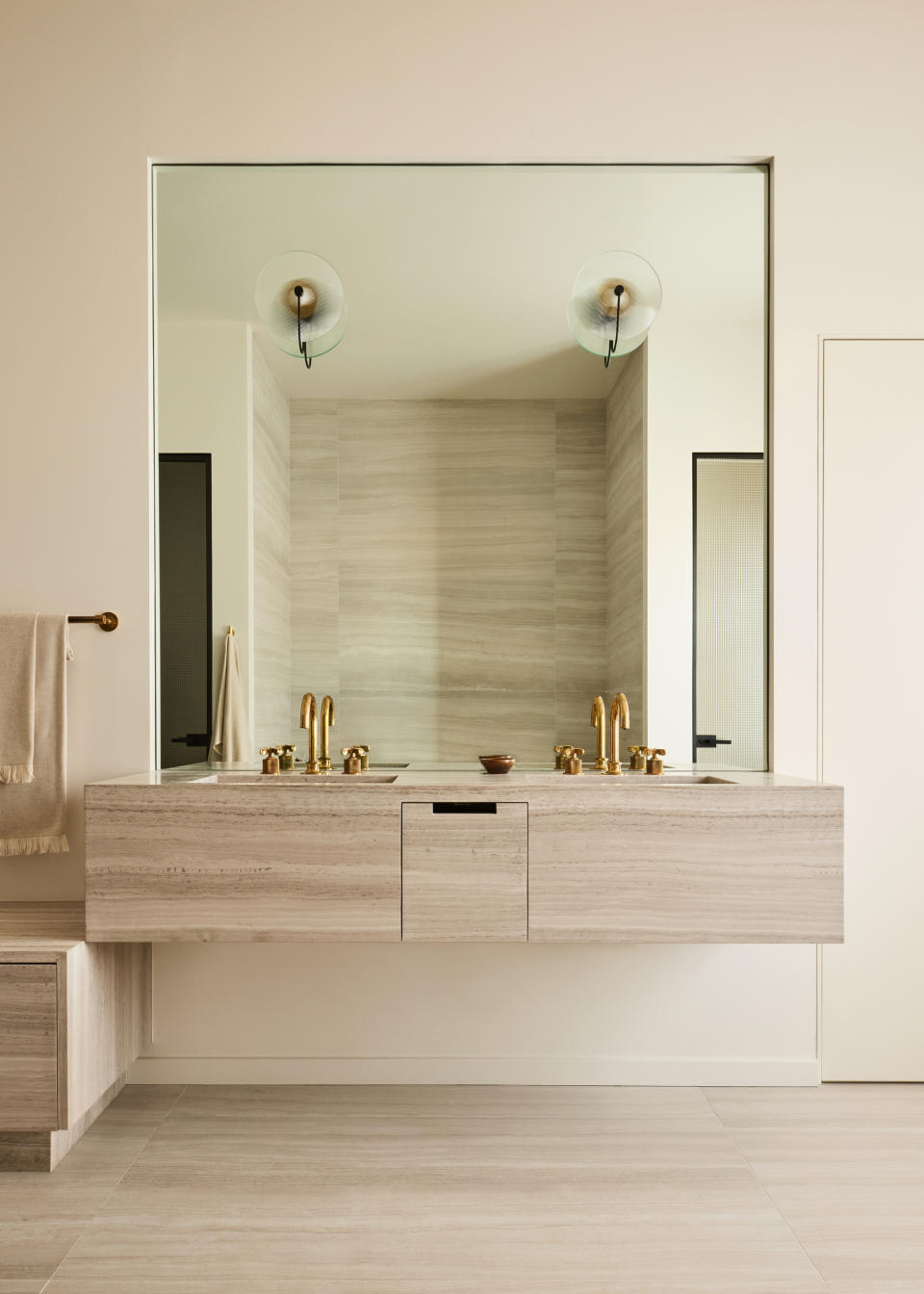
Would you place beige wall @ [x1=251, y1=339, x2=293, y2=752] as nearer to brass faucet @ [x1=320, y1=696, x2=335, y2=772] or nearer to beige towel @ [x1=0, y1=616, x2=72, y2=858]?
brass faucet @ [x1=320, y1=696, x2=335, y2=772]

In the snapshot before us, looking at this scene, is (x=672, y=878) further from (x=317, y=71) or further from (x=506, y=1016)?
(x=317, y=71)

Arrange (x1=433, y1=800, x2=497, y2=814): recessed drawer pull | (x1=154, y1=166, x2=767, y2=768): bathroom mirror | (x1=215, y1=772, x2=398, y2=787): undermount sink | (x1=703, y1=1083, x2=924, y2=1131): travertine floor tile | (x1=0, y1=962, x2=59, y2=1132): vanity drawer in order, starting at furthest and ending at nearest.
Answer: (x1=154, y1=166, x2=767, y2=768): bathroom mirror
(x1=215, y1=772, x2=398, y2=787): undermount sink
(x1=703, y1=1083, x2=924, y2=1131): travertine floor tile
(x1=433, y1=800, x2=497, y2=814): recessed drawer pull
(x1=0, y1=962, x2=59, y2=1132): vanity drawer

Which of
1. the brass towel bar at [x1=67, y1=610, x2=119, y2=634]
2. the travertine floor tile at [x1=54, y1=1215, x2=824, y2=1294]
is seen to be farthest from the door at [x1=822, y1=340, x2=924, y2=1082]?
the brass towel bar at [x1=67, y1=610, x2=119, y2=634]

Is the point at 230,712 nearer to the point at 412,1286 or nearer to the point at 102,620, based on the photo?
the point at 102,620

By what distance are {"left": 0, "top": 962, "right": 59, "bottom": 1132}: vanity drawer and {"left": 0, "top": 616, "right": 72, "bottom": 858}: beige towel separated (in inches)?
17.6

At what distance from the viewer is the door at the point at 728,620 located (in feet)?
7.84

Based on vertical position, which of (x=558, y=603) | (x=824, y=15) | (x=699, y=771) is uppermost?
(x=824, y=15)

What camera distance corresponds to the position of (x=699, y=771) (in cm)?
238

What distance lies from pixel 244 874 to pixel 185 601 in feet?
2.52

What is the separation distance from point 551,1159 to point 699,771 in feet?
3.09

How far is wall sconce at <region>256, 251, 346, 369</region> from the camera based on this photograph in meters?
2.41

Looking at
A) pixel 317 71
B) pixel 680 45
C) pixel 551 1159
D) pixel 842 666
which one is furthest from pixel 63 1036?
pixel 680 45

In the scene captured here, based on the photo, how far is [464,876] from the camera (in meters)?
1.97

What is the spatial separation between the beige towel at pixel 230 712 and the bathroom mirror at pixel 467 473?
1.2 inches
